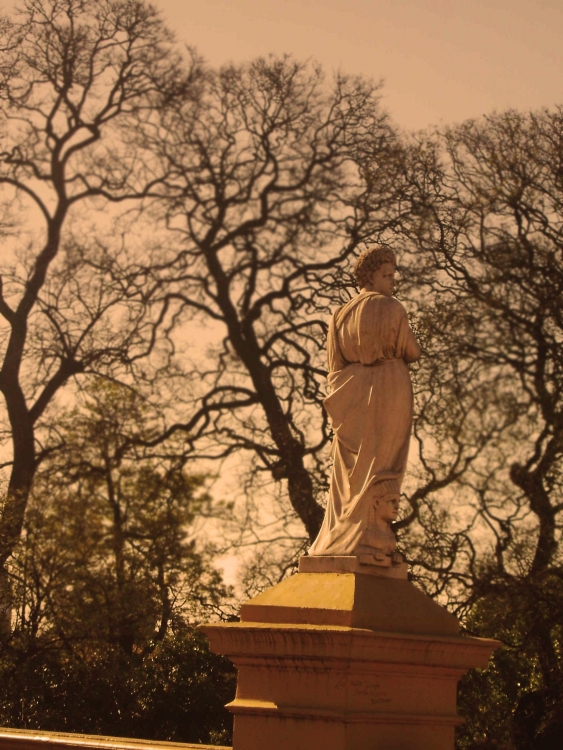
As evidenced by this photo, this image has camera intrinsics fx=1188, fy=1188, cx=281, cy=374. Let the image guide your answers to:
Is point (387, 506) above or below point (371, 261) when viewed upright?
below

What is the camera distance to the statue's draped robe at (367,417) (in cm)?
665

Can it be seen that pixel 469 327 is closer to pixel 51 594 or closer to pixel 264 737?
pixel 51 594

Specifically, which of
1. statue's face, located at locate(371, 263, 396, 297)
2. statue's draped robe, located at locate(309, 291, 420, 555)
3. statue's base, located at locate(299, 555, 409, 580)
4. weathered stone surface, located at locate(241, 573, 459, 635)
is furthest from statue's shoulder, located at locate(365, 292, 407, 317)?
weathered stone surface, located at locate(241, 573, 459, 635)

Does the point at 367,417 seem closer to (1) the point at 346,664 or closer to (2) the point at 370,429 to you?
(2) the point at 370,429

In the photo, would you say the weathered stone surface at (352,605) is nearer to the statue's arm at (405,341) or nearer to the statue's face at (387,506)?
the statue's face at (387,506)

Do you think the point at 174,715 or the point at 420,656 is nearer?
the point at 420,656

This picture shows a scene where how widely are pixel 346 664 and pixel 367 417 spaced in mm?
1397

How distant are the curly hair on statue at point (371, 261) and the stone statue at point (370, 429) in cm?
16

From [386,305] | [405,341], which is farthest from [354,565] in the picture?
[386,305]

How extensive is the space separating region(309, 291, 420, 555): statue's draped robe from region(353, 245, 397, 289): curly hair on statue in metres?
0.18

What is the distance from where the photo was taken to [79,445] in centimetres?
1858

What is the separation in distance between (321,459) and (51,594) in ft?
13.9

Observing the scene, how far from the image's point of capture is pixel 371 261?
23.4 ft

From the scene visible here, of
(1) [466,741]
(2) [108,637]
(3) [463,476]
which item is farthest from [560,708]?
(2) [108,637]
